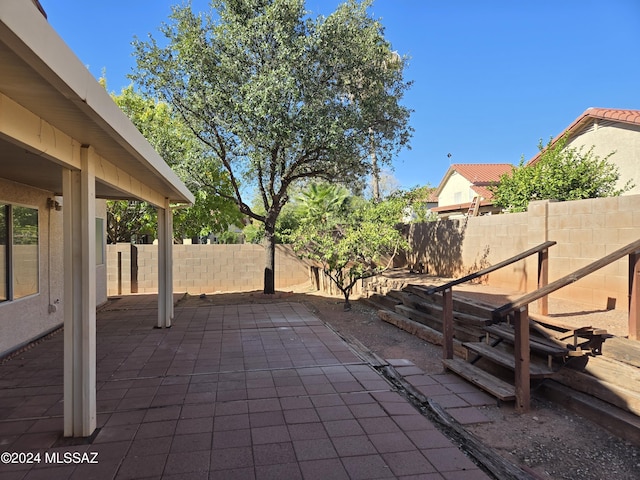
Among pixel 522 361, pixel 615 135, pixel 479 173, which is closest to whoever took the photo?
pixel 522 361

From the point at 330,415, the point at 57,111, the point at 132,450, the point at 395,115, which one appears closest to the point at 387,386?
the point at 330,415

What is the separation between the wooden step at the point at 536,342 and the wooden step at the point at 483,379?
0.48 meters

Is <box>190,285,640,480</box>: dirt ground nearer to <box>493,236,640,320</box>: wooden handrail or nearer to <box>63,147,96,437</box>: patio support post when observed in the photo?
<box>493,236,640,320</box>: wooden handrail

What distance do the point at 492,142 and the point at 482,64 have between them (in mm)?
14598

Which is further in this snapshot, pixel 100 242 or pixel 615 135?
pixel 615 135

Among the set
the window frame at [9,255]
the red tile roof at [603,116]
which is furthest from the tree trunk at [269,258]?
the red tile roof at [603,116]

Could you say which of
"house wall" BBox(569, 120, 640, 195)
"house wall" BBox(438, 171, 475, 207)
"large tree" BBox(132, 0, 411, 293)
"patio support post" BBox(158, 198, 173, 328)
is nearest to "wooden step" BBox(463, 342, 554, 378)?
"patio support post" BBox(158, 198, 173, 328)

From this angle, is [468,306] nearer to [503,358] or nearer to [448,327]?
[448,327]

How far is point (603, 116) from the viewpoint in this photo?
1454cm

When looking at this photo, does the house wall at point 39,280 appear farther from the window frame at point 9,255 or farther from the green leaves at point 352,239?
the green leaves at point 352,239

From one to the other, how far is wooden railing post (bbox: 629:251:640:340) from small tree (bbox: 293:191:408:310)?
5395 millimetres

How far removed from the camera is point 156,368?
5.02m

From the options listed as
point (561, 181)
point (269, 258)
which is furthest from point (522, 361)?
point (561, 181)

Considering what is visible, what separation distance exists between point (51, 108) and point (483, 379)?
14.7 ft
